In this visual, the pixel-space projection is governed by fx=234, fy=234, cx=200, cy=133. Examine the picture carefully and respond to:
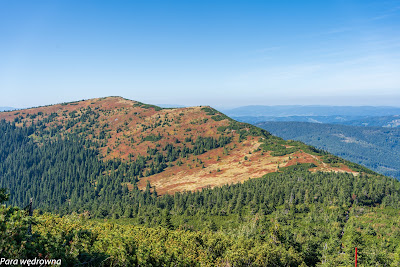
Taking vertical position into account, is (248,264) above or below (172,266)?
below

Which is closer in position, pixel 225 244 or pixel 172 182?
pixel 225 244

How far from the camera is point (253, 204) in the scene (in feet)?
384

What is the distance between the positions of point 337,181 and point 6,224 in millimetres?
136854

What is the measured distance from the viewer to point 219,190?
145m

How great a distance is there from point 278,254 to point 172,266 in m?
27.7

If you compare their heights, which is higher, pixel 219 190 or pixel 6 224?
pixel 6 224

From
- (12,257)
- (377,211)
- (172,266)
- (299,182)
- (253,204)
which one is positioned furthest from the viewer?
(299,182)

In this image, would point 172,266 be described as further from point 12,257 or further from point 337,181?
point 337,181

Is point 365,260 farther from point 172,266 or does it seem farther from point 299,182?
point 299,182

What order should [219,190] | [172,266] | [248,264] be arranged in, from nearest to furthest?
[172,266], [248,264], [219,190]

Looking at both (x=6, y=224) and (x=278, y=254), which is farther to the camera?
(x=278, y=254)

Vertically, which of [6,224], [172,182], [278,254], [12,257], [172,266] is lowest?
[172,182]

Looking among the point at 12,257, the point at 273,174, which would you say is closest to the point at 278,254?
the point at 12,257

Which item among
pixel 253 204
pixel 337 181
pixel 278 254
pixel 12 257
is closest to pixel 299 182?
pixel 337 181
